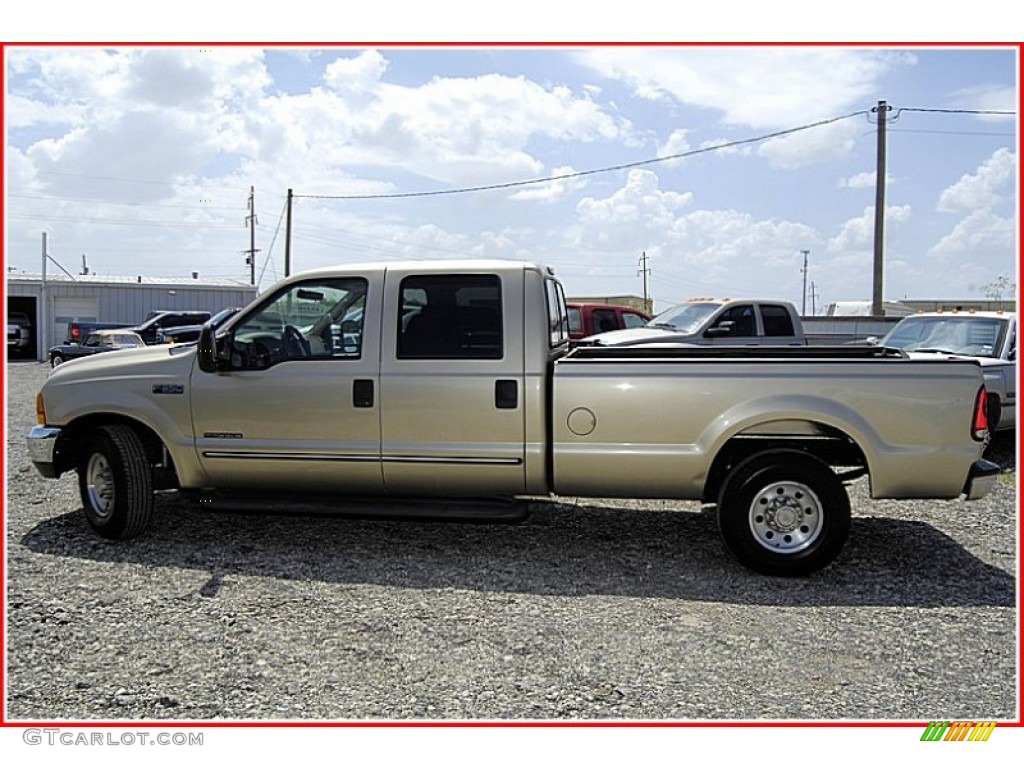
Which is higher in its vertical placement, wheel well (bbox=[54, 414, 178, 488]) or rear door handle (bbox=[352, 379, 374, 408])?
rear door handle (bbox=[352, 379, 374, 408])

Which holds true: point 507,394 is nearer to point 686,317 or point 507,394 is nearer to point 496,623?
point 496,623

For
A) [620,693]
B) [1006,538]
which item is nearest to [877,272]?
[1006,538]

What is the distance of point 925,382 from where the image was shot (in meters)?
5.39

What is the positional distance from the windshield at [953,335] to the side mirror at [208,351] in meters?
7.30

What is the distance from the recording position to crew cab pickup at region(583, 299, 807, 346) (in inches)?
500

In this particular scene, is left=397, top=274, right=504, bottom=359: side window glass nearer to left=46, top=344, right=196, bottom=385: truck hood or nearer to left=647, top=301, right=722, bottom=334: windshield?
left=46, top=344, right=196, bottom=385: truck hood

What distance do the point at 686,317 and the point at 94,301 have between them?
3151cm

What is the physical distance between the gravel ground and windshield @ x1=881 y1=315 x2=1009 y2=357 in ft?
12.0

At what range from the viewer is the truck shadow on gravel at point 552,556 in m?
5.37

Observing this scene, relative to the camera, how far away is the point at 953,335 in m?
10.5

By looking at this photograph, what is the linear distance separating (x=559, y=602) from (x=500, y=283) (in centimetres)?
210

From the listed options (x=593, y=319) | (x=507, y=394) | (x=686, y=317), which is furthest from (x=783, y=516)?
(x=593, y=319)
